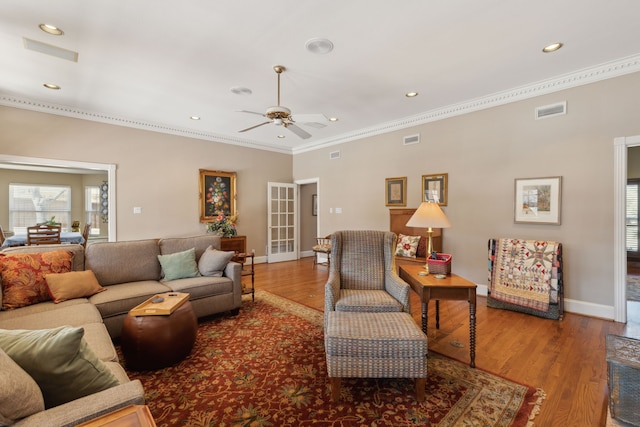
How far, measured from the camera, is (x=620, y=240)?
3.22m

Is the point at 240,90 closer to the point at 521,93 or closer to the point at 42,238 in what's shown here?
the point at 521,93

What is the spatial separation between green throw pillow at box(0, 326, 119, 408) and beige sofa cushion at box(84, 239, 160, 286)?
223 cm

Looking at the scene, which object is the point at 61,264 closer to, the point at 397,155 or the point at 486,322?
the point at 486,322

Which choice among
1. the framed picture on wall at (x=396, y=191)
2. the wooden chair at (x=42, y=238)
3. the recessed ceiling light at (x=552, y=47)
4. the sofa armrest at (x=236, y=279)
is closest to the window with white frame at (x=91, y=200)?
the wooden chair at (x=42, y=238)

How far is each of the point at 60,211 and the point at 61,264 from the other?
7.49 metres

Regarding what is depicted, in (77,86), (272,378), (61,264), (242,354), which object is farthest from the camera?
(77,86)

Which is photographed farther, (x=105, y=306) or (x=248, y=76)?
(x=248, y=76)

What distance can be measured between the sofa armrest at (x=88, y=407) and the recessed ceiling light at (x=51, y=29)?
3.16m

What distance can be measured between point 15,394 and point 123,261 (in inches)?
104

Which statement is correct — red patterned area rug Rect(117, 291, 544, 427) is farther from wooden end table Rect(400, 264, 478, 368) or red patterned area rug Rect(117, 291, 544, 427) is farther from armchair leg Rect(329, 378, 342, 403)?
wooden end table Rect(400, 264, 478, 368)

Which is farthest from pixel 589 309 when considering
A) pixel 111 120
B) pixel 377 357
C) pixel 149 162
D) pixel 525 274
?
pixel 111 120

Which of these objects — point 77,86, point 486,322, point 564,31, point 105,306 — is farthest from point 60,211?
point 564,31

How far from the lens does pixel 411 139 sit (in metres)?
5.10

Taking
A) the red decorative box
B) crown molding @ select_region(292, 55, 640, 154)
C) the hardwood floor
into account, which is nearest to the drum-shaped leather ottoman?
the hardwood floor
